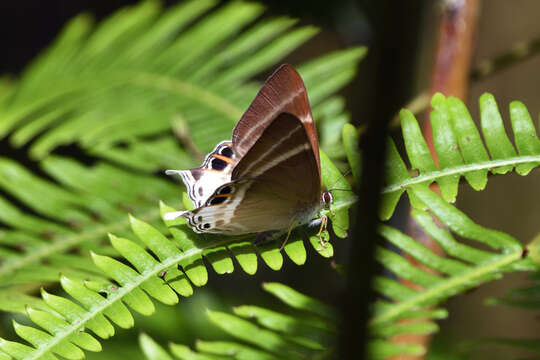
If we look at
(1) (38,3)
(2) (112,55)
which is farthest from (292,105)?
(1) (38,3)

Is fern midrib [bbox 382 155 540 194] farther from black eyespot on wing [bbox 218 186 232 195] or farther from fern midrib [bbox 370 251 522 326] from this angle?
black eyespot on wing [bbox 218 186 232 195]

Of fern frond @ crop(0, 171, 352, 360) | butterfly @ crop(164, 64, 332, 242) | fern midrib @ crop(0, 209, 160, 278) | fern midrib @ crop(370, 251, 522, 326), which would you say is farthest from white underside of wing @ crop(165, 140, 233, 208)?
fern midrib @ crop(370, 251, 522, 326)

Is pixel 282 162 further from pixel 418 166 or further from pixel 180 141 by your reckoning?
pixel 180 141

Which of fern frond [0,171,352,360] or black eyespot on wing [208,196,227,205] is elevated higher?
black eyespot on wing [208,196,227,205]

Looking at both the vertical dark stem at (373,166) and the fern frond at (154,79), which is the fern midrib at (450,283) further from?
the fern frond at (154,79)

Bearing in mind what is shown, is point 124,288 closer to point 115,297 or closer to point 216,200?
point 115,297

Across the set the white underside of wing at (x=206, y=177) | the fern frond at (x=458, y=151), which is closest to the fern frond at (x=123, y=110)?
the white underside of wing at (x=206, y=177)
